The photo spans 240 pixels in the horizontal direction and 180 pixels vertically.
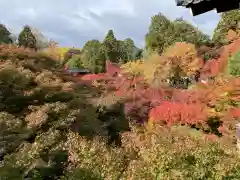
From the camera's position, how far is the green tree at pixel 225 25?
36263 millimetres

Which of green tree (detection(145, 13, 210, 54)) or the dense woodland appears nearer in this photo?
the dense woodland

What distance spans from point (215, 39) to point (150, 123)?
856 inches

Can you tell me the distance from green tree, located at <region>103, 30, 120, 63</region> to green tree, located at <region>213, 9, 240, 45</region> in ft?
44.9

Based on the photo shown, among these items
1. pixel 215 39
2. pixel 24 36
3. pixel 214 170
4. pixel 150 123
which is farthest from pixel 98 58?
pixel 214 170

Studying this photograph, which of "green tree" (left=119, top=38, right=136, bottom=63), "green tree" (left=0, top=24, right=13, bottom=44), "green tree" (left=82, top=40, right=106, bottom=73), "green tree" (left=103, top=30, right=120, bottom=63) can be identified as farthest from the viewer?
"green tree" (left=119, top=38, right=136, bottom=63)

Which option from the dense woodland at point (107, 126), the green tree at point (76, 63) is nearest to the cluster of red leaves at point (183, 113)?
the dense woodland at point (107, 126)

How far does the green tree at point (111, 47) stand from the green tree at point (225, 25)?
1369cm

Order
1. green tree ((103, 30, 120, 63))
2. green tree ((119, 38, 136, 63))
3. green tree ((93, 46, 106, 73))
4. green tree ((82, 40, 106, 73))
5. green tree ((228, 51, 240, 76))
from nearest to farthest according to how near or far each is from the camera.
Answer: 1. green tree ((228, 51, 240, 76))
2. green tree ((93, 46, 106, 73))
3. green tree ((82, 40, 106, 73))
4. green tree ((103, 30, 120, 63))
5. green tree ((119, 38, 136, 63))

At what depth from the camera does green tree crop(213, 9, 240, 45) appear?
36263mm

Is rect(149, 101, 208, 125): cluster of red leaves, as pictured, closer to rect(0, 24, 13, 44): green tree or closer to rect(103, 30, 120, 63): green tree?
rect(103, 30, 120, 63): green tree

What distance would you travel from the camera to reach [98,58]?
4772cm

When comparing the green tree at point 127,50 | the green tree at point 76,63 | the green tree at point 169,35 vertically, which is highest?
the green tree at point 169,35

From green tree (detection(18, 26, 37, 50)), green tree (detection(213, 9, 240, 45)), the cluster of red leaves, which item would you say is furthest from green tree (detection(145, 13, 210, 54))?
Result: the cluster of red leaves

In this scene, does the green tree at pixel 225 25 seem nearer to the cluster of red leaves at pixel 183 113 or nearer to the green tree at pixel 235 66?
the green tree at pixel 235 66
